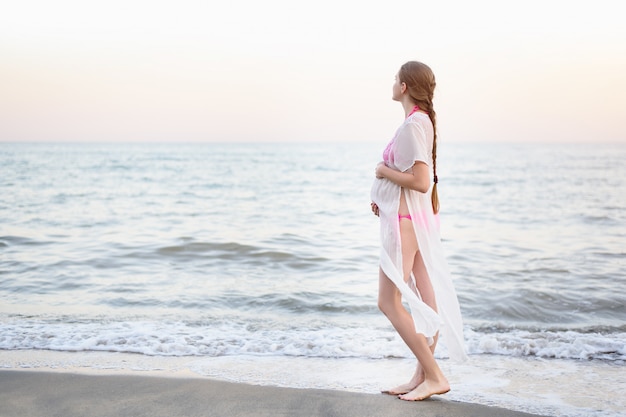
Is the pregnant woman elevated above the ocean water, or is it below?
above

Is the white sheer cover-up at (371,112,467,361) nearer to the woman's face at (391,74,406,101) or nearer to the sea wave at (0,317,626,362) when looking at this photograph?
the woman's face at (391,74,406,101)

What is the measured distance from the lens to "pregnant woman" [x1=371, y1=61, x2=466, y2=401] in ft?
11.7

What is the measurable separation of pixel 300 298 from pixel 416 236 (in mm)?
3739

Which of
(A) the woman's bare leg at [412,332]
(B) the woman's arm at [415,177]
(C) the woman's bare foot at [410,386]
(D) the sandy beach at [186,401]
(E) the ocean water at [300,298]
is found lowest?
(E) the ocean water at [300,298]

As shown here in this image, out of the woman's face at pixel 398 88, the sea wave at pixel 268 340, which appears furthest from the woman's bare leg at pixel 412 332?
the sea wave at pixel 268 340

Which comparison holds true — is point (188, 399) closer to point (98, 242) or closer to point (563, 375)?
point (563, 375)

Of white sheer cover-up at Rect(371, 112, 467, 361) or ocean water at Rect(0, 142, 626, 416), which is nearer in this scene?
white sheer cover-up at Rect(371, 112, 467, 361)

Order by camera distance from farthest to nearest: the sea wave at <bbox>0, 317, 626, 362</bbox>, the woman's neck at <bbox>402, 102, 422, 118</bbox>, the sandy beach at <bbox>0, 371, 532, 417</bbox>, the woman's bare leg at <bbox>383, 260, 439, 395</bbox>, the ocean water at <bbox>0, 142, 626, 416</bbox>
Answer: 1. the sea wave at <bbox>0, 317, 626, 362</bbox>
2. the ocean water at <bbox>0, 142, 626, 416</bbox>
3. the woman's bare leg at <bbox>383, 260, 439, 395</bbox>
4. the woman's neck at <bbox>402, 102, 422, 118</bbox>
5. the sandy beach at <bbox>0, 371, 532, 417</bbox>

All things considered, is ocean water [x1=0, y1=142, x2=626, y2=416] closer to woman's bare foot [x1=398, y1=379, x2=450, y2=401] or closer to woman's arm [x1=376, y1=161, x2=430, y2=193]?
woman's bare foot [x1=398, y1=379, x2=450, y2=401]

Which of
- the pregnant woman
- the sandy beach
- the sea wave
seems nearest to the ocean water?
the sea wave

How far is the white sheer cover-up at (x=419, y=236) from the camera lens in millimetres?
3551

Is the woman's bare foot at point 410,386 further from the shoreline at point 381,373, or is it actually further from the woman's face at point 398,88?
the woman's face at point 398,88

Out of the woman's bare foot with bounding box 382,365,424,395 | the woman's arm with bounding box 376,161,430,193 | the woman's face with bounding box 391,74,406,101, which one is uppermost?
the woman's face with bounding box 391,74,406,101

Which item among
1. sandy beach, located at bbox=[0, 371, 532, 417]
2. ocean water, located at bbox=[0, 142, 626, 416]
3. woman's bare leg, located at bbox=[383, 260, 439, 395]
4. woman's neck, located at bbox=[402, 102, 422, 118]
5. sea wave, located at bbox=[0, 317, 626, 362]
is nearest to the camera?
sandy beach, located at bbox=[0, 371, 532, 417]
